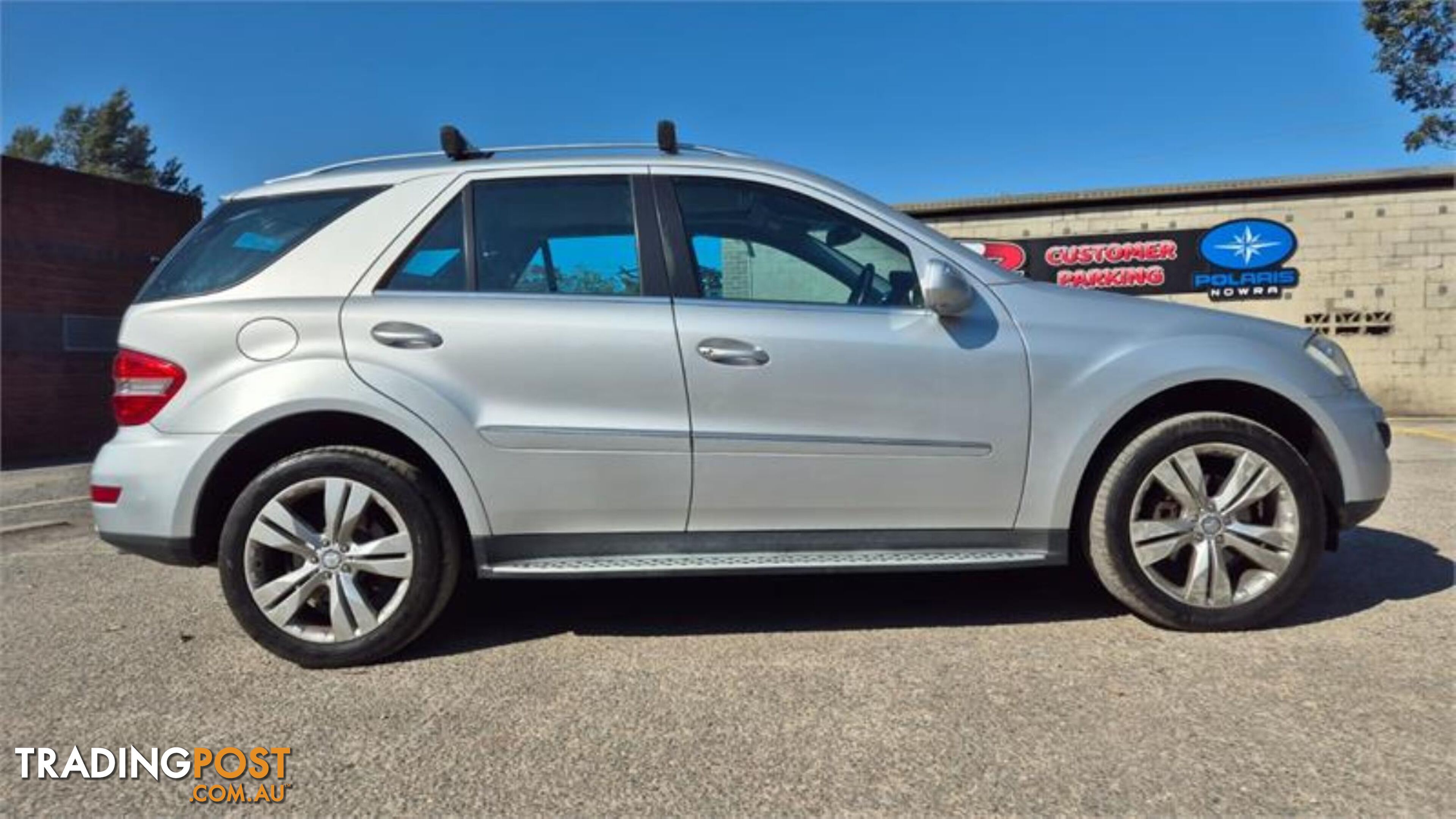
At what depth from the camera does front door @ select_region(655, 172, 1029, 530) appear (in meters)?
2.96

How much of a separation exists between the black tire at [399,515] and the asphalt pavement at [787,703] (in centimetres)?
8

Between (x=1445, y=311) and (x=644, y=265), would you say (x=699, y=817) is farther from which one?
(x=1445, y=311)

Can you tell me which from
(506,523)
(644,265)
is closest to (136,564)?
(506,523)

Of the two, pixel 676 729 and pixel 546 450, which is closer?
pixel 676 729

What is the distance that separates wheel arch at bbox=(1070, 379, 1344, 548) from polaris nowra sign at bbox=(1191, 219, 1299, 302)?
42.8ft

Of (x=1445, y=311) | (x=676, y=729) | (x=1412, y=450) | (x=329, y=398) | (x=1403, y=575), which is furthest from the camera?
(x=1445, y=311)

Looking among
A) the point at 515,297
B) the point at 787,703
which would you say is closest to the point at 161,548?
the point at 515,297

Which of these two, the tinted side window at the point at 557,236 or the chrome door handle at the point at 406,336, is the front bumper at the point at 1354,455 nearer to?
the tinted side window at the point at 557,236

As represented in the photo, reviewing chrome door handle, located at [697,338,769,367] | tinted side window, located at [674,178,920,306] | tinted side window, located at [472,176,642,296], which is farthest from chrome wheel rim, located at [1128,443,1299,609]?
tinted side window, located at [472,176,642,296]

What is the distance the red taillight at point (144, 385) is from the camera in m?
2.93

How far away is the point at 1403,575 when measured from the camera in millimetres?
3781

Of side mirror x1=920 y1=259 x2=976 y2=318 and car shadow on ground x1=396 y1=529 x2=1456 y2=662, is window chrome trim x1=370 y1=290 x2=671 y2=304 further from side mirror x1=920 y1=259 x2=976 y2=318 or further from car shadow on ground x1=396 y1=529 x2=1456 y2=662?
car shadow on ground x1=396 y1=529 x2=1456 y2=662

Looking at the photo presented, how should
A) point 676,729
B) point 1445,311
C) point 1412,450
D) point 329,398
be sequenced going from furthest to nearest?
1. point 1445,311
2. point 1412,450
3. point 329,398
4. point 676,729

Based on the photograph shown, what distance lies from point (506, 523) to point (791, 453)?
1017 mm
